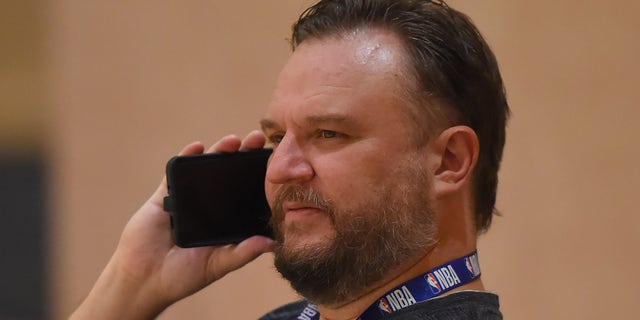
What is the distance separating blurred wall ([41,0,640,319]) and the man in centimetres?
85

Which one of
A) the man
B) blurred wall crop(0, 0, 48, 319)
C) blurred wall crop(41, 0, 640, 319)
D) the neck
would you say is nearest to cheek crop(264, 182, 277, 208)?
the man

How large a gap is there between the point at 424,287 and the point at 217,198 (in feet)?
1.66

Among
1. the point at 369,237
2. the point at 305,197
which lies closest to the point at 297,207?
the point at 305,197

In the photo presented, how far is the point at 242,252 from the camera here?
6.88 feet

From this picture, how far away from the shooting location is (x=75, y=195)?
12.6 ft

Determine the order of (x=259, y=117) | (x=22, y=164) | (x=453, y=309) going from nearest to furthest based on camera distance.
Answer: (x=453, y=309) < (x=259, y=117) < (x=22, y=164)

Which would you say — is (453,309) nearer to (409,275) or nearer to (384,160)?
(409,275)

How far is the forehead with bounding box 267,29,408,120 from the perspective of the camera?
5.78ft

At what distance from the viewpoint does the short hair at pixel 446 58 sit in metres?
1.79

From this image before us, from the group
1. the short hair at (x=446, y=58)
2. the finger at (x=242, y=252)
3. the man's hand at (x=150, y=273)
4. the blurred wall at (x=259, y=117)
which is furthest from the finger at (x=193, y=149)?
the blurred wall at (x=259, y=117)

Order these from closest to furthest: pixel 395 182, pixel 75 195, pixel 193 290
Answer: pixel 395 182 → pixel 193 290 → pixel 75 195

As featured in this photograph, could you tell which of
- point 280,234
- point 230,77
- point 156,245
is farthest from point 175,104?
point 280,234

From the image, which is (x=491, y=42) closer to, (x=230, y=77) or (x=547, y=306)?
(x=547, y=306)

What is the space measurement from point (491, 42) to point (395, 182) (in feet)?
3.81
